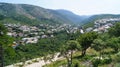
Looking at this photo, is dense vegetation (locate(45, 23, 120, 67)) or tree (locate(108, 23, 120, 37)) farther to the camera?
tree (locate(108, 23, 120, 37))

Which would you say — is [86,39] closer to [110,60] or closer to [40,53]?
[110,60]

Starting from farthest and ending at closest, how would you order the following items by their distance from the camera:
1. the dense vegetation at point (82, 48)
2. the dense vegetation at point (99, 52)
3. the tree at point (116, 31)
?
1. the tree at point (116, 31)
2. the dense vegetation at point (99, 52)
3. the dense vegetation at point (82, 48)

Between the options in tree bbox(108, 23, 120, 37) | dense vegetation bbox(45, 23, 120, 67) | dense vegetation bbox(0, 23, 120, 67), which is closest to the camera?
dense vegetation bbox(0, 23, 120, 67)

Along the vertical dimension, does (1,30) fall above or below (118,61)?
above

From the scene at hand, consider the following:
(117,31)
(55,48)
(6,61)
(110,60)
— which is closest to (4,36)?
(110,60)

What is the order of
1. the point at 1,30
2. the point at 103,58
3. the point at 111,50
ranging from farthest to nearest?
the point at 111,50, the point at 103,58, the point at 1,30

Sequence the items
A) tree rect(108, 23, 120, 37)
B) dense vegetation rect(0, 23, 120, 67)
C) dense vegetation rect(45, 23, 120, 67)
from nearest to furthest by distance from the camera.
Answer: dense vegetation rect(0, 23, 120, 67) → dense vegetation rect(45, 23, 120, 67) → tree rect(108, 23, 120, 37)

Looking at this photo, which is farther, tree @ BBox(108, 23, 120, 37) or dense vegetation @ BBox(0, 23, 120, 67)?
tree @ BBox(108, 23, 120, 37)

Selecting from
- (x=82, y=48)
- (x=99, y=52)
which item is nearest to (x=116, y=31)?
(x=82, y=48)

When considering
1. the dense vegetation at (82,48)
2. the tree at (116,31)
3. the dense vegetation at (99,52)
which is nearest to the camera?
the dense vegetation at (82,48)

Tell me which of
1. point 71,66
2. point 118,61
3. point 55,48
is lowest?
point 55,48

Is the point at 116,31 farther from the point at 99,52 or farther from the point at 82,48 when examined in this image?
the point at 99,52
